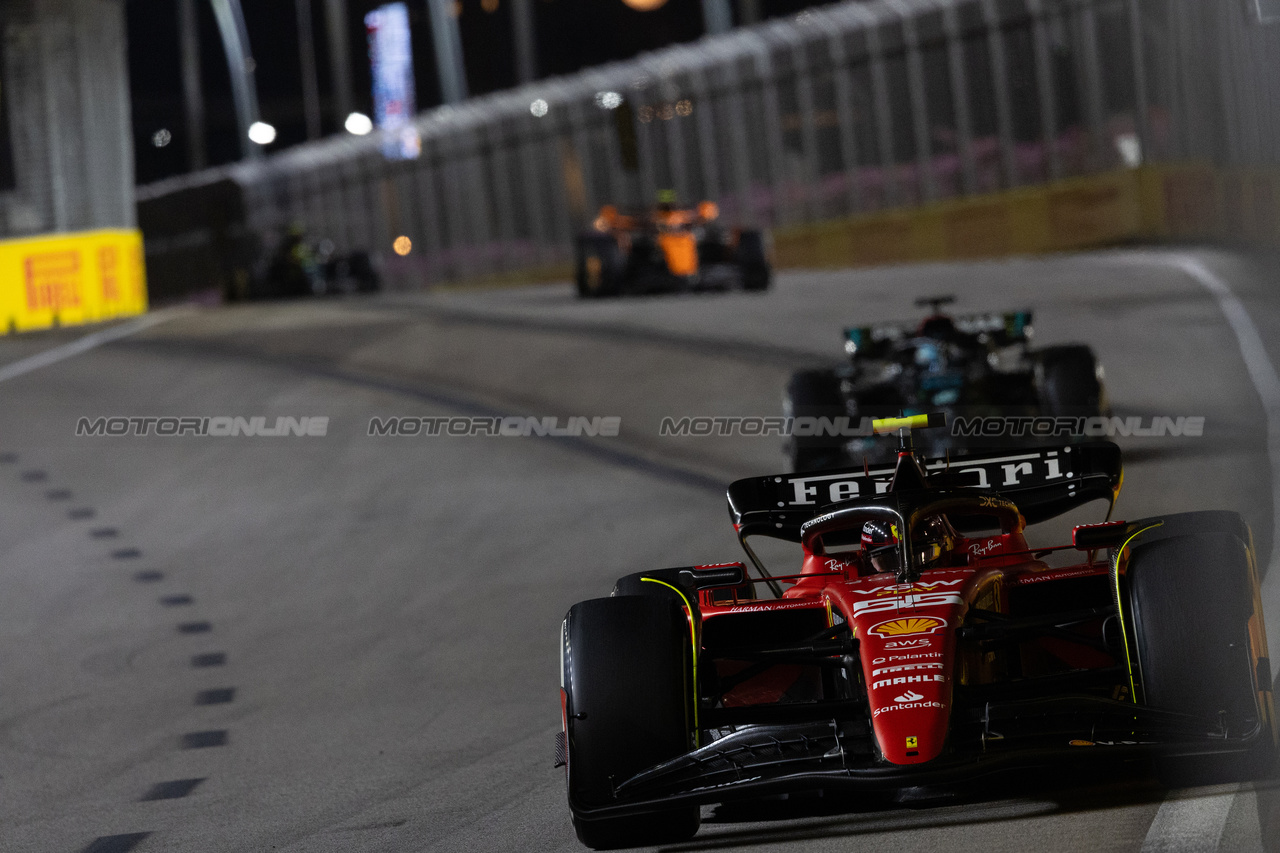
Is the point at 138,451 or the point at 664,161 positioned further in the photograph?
the point at 664,161

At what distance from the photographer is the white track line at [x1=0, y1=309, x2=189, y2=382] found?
18.6 m

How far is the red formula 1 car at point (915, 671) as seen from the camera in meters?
4.39

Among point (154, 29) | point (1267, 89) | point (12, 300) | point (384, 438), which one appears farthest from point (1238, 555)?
point (154, 29)

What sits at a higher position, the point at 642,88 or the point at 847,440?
the point at 642,88

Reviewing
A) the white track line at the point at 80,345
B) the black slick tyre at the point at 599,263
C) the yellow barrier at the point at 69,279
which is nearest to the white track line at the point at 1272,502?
the black slick tyre at the point at 599,263

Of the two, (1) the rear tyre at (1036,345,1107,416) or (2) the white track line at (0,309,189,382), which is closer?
(1) the rear tyre at (1036,345,1107,416)

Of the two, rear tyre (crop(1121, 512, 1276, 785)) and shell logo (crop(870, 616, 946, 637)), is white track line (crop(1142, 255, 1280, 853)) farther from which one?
shell logo (crop(870, 616, 946, 637))

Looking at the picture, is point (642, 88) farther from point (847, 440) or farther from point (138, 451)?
point (847, 440)

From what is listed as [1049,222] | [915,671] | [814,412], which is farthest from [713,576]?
[1049,222]

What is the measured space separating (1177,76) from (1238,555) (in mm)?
20370

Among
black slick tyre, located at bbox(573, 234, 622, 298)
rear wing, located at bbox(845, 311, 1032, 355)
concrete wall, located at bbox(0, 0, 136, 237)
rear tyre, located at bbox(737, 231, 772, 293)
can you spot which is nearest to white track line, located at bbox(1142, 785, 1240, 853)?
rear wing, located at bbox(845, 311, 1032, 355)

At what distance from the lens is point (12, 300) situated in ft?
82.7

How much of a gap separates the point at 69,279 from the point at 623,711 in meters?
23.4

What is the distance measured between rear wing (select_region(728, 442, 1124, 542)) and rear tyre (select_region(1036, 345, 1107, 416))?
4.07 metres
